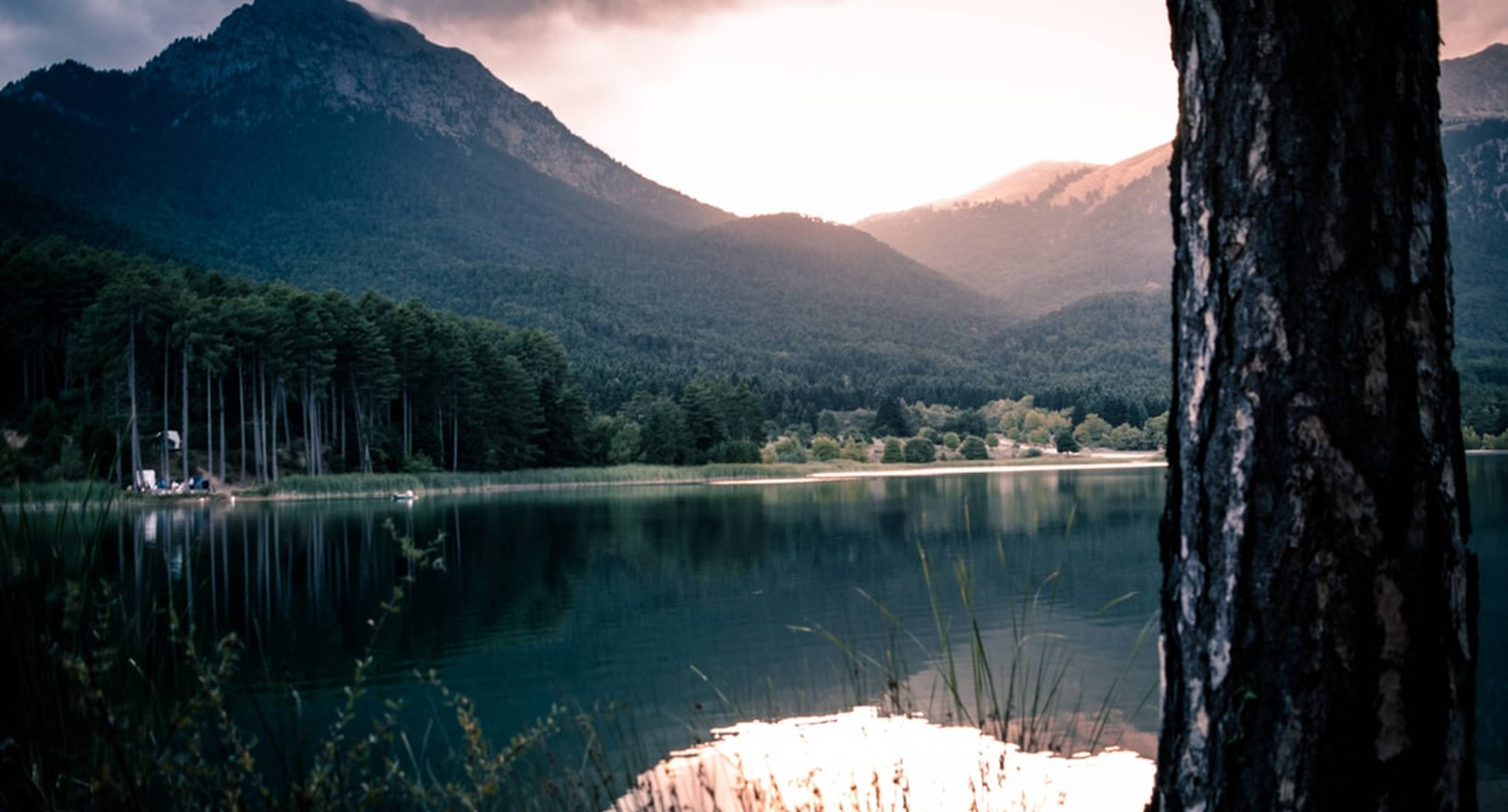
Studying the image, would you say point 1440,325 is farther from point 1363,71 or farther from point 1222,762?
point 1222,762

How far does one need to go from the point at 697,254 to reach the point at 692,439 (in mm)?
125758

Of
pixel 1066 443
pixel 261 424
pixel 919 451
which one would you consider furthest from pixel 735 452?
pixel 1066 443

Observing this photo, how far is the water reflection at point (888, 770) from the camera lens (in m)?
5.24

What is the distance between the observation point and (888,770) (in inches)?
253

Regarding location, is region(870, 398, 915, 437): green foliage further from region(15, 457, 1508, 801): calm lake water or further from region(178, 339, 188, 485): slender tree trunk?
region(15, 457, 1508, 801): calm lake water

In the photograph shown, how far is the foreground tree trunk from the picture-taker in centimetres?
187

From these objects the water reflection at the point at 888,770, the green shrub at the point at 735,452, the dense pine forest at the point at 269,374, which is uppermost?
the dense pine forest at the point at 269,374

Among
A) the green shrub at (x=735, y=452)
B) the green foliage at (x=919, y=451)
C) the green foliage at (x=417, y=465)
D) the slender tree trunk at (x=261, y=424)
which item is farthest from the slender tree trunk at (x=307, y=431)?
the green foliage at (x=919, y=451)

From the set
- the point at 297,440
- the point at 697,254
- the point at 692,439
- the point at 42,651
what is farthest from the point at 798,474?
the point at 697,254

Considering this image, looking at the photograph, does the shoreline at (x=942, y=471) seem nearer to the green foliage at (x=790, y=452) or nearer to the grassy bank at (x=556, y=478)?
the grassy bank at (x=556, y=478)

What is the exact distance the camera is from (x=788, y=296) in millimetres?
179500

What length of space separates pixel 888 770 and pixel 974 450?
9539 centimetres

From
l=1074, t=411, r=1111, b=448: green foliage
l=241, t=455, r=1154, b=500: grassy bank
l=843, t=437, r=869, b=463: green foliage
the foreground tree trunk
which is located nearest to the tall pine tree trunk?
l=241, t=455, r=1154, b=500: grassy bank

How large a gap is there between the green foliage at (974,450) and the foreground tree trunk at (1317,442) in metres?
98.9
